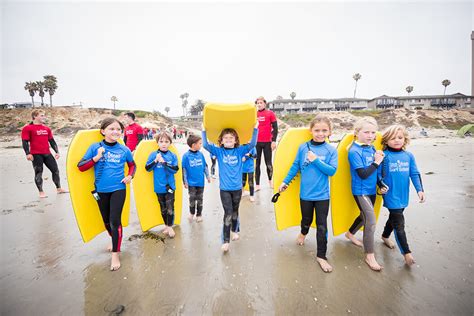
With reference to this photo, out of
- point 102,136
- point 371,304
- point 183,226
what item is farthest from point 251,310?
point 102,136

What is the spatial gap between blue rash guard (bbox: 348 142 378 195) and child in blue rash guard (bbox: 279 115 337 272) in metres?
0.23

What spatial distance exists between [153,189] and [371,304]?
327cm

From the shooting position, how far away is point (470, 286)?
7.52 feet

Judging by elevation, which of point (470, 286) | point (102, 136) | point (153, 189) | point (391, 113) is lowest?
point (470, 286)

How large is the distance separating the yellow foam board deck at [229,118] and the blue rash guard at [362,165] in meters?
1.35

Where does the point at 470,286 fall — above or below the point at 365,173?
below

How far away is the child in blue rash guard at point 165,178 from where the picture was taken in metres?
3.54

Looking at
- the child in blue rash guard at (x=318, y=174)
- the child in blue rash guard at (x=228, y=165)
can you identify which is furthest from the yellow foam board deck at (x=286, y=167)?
the child in blue rash guard at (x=228, y=165)

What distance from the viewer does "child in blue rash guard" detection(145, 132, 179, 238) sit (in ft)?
11.6

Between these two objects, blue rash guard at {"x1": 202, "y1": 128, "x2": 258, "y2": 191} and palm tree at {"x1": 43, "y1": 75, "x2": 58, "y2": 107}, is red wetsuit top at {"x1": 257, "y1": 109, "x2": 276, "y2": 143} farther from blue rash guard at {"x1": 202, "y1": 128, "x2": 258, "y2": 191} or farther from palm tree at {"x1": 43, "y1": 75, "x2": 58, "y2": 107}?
palm tree at {"x1": 43, "y1": 75, "x2": 58, "y2": 107}

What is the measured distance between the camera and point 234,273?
257cm

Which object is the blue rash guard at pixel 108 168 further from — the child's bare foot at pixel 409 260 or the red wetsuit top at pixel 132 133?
the child's bare foot at pixel 409 260

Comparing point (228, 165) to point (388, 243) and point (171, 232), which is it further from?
point (388, 243)

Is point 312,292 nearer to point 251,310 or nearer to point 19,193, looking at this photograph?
point 251,310
